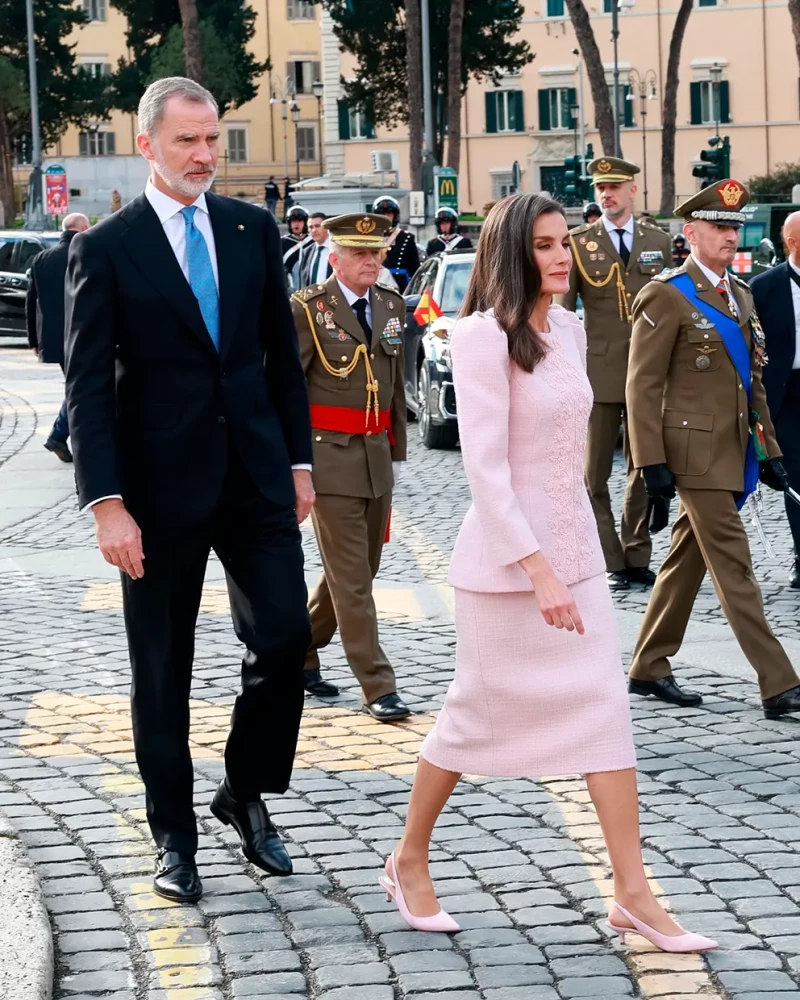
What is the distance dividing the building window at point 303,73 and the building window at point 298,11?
1977 mm

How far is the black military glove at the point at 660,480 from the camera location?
705cm

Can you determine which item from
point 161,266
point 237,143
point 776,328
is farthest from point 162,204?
point 237,143

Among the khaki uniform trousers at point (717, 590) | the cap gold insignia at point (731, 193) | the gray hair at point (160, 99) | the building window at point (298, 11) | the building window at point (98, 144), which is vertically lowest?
the khaki uniform trousers at point (717, 590)

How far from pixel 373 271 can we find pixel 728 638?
2327 millimetres

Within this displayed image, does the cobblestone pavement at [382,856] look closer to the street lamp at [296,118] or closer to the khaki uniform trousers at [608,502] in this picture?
the khaki uniform trousers at [608,502]

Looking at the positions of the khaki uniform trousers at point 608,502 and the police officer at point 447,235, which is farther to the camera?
the police officer at point 447,235

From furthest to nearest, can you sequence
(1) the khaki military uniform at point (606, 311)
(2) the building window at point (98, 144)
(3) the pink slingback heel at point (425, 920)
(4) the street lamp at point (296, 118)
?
(2) the building window at point (98, 144)
(4) the street lamp at point (296, 118)
(1) the khaki military uniform at point (606, 311)
(3) the pink slingback heel at point (425, 920)

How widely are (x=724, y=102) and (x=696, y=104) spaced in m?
1.29

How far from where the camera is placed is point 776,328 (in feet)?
31.3

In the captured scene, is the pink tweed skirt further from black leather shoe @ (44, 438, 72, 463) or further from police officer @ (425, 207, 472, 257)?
police officer @ (425, 207, 472, 257)

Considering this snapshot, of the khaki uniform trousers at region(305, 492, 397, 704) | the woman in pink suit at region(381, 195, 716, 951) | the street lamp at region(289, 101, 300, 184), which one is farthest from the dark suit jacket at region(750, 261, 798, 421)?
the street lamp at region(289, 101, 300, 184)

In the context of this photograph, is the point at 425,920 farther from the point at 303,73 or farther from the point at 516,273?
the point at 303,73

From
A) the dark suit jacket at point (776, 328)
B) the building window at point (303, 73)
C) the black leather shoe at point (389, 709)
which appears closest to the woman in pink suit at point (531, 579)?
the black leather shoe at point (389, 709)

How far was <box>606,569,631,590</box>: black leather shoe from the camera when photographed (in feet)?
32.3
